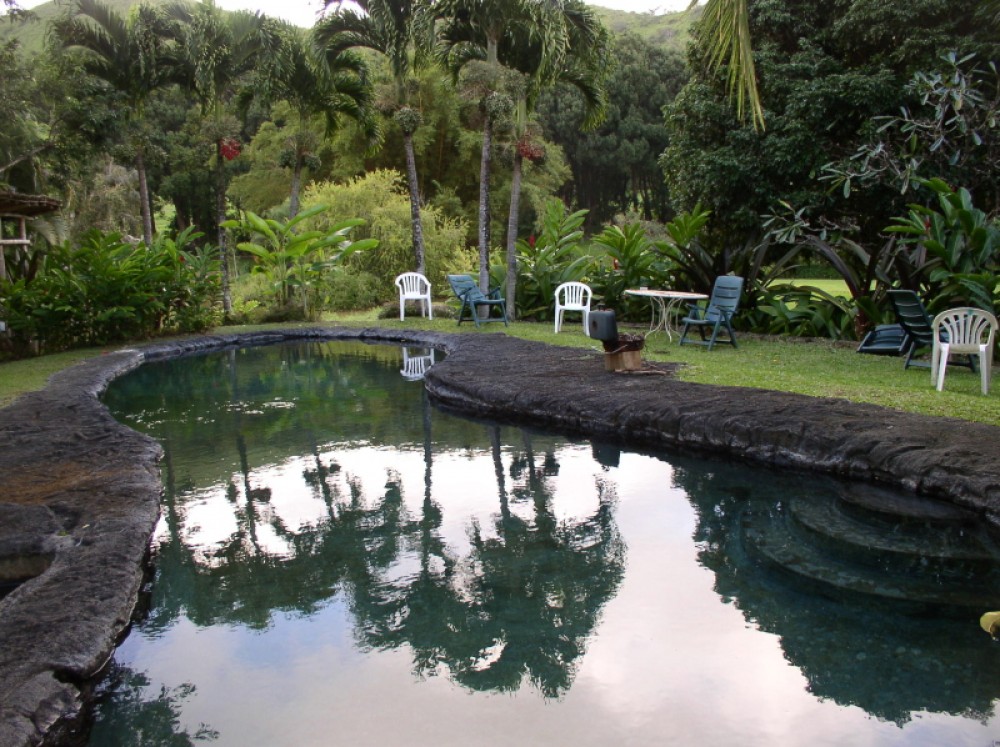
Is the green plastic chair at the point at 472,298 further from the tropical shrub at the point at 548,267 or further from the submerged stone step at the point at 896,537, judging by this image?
the submerged stone step at the point at 896,537

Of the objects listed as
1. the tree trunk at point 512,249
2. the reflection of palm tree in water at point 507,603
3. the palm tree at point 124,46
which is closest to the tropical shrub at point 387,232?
the palm tree at point 124,46

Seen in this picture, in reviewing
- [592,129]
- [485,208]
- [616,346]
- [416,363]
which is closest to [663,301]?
[416,363]

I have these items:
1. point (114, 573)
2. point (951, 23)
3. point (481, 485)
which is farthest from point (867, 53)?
point (114, 573)

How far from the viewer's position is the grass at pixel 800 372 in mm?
6703

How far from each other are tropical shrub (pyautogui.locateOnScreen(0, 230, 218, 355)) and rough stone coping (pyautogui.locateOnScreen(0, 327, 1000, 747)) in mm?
3113

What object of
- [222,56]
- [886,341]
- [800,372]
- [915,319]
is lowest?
[800,372]

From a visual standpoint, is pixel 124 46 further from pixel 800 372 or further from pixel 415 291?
pixel 800 372

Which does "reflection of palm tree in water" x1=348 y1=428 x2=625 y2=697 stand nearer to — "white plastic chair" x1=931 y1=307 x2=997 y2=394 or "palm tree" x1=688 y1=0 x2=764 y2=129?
"palm tree" x1=688 y1=0 x2=764 y2=129

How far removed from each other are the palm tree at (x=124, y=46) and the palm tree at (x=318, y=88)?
2.49 meters

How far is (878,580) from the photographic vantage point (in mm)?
4047

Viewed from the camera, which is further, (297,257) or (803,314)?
(297,257)

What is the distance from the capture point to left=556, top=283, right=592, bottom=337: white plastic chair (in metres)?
13.1

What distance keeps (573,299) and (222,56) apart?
8.79m

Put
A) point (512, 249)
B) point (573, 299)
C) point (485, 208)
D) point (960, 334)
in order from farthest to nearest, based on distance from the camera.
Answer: point (485, 208) → point (512, 249) → point (573, 299) → point (960, 334)
